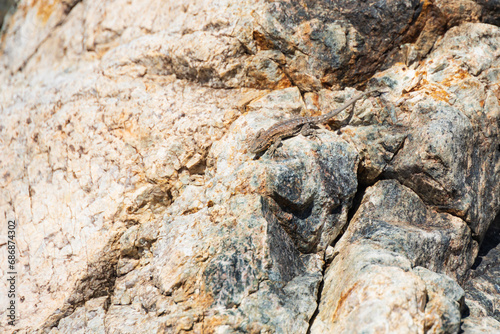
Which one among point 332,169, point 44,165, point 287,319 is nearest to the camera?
point 287,319

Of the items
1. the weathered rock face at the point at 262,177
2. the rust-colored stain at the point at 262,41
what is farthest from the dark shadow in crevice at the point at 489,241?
the rust-colored stain at the point at 262,41

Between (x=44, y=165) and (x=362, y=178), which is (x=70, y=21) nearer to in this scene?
(x=44, y=165)

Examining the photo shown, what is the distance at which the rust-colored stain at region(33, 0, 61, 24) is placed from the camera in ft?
31.0

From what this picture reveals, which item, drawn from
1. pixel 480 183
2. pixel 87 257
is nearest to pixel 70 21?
pixel 87 257

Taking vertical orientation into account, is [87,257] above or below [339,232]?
above

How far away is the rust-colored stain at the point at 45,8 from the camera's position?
9.46m

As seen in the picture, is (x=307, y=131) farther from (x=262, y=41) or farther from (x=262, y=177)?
(x=262, y=41)

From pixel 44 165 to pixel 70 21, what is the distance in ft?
12.3

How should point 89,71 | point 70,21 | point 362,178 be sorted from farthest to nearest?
1. point 70,21
2. point 89,71
3. point 362,178

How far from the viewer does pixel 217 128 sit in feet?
20.9

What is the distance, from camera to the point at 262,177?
543cm

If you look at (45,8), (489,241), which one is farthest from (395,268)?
(45,8)

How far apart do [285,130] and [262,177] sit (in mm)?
983

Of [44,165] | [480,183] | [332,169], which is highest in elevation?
[44,165]
